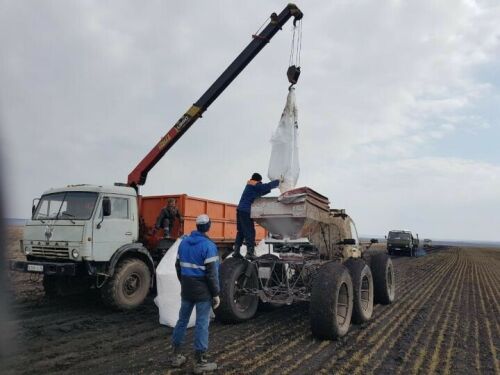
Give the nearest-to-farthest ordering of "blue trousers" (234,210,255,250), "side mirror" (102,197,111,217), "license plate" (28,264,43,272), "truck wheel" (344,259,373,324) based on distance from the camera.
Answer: "truck wheel" (344,259,373,324) < "blue trousers" (234,210,255,250) < "license plate" (28,264,43,272) < "side mirror" (102,197,111,217)

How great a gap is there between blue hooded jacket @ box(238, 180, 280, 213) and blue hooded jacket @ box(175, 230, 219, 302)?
2544 mm

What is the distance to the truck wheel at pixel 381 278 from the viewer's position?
9320 mm

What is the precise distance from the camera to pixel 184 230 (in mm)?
9273

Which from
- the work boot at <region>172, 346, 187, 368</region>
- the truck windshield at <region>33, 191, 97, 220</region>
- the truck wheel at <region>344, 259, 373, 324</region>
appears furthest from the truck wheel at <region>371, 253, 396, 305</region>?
the truck windshield at <region>33, 191, 97, 220</region>

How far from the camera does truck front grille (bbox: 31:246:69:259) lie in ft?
26.2

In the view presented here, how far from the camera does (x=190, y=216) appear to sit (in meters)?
9.48

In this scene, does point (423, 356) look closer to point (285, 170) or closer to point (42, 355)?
point (285, 170)

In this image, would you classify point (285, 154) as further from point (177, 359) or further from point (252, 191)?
point (177, 359)

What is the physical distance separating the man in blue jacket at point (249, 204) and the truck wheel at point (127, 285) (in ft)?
7.32

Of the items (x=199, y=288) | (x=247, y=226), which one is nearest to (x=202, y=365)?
(x=199, y=288)

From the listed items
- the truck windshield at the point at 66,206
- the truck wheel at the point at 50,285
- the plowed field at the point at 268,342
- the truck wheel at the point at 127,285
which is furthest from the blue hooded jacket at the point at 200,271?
the truck wheel at the point at 50,285

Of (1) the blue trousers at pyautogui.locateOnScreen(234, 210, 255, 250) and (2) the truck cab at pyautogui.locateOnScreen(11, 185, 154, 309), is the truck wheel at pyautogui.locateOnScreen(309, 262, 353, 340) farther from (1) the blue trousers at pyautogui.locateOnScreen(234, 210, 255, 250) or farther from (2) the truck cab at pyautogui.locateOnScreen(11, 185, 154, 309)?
(2) the truck cab at pyautogui.locateOnScreen(11, 185, 154, 309)

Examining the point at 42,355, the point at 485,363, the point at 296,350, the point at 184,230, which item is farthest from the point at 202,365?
the point at 184,230

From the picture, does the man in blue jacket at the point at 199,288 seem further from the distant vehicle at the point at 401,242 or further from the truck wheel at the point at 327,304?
the distant vehicle at the point at 401,242
